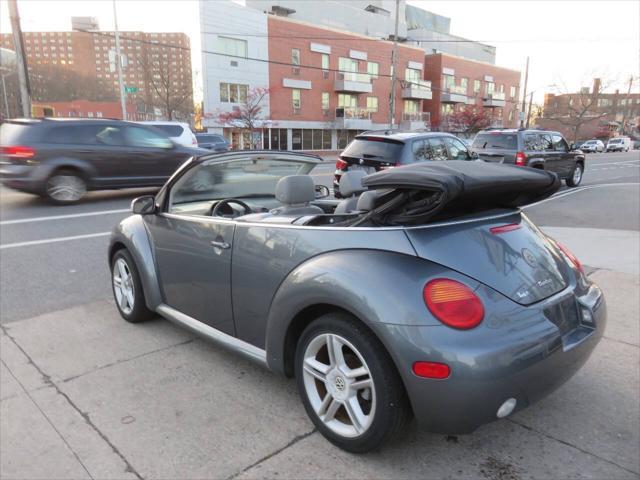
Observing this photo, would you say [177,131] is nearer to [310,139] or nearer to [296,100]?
[296,100]

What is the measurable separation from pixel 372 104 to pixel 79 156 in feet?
142

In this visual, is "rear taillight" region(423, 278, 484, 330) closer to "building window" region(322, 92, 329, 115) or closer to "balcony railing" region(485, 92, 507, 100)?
"building window" region(322, 92, 329, 115)

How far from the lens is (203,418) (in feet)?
9.02

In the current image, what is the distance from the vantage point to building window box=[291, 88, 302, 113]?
141 ft

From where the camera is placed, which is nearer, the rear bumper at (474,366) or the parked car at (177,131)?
the rear bumper at (474,366)

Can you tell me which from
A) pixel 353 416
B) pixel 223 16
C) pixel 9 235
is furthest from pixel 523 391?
pixel 223 16

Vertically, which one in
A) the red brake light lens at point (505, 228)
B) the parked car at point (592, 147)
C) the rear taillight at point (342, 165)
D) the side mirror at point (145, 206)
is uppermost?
the red brake light lens at point (505, 228)

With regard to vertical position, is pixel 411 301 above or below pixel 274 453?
above

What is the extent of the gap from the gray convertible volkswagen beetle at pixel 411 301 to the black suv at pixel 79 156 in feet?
28.2

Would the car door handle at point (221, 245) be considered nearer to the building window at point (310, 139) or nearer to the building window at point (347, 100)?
the building window at point (310, 139)

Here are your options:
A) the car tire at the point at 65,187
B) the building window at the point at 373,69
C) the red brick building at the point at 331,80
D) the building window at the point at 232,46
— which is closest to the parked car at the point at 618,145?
the red brick building at the point at 331,80

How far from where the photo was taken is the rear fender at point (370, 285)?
2035 millimetres

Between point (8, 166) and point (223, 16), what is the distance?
31.9 m

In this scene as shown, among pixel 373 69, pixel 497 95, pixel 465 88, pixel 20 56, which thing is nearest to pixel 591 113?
pixel 497 95
